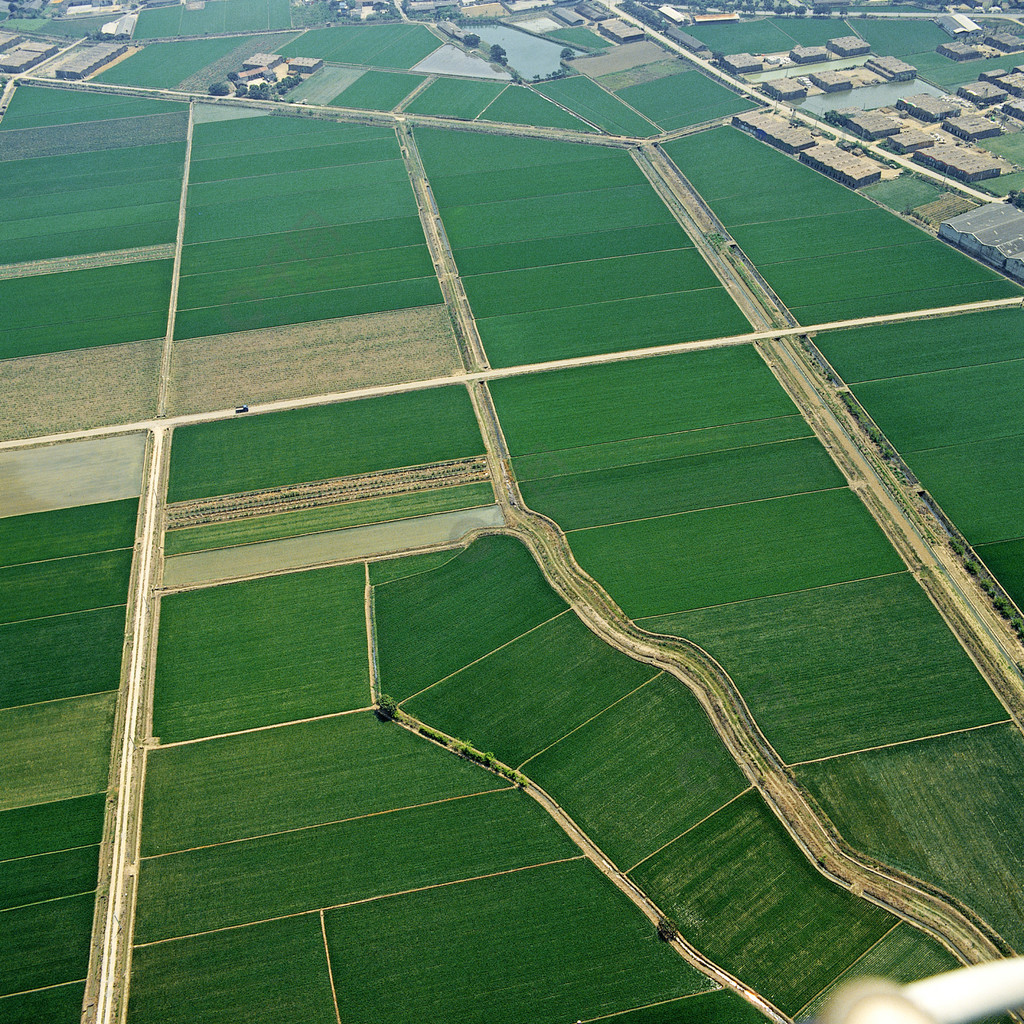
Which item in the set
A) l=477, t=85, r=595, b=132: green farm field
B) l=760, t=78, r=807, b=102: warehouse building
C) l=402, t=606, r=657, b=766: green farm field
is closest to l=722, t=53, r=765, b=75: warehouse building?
l=760, t=78, r=807, b=102: warehouse building

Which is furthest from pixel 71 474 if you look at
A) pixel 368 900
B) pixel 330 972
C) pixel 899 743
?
pixel 899 743

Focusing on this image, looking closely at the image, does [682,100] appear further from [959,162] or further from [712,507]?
[712,507]

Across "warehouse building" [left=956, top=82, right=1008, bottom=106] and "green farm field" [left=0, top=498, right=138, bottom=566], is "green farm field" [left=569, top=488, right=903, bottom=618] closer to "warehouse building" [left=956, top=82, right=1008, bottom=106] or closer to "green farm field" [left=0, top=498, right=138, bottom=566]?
"green farm field" [left=0, top=498, right=138, bottom=566]

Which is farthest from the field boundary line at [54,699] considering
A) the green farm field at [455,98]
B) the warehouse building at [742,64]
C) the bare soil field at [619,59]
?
the warehouse building at [742,64]

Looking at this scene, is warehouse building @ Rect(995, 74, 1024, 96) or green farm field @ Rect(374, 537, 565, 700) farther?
warehouse building @ Rect(995, 74, 1024, 96)

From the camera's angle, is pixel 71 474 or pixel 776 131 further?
pixel 776 131

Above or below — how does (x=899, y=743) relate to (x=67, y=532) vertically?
below

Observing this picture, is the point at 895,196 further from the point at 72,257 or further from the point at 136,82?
the point at 136,82
